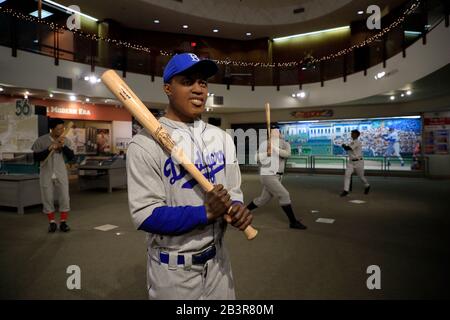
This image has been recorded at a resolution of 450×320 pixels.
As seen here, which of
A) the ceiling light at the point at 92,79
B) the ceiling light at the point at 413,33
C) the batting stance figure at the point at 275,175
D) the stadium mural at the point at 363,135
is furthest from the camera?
the stadium mural at the point at 363,135

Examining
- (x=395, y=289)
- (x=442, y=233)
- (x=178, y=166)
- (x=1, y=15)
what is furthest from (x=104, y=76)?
(x=1, y=15)

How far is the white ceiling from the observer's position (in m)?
13.1

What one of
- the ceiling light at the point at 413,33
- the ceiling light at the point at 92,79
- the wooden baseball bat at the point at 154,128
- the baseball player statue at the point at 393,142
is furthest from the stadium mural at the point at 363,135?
the wooden baseball bat at the point at 154,128

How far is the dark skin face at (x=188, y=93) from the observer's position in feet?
4.54

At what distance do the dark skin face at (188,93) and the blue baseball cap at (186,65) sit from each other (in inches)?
1.1

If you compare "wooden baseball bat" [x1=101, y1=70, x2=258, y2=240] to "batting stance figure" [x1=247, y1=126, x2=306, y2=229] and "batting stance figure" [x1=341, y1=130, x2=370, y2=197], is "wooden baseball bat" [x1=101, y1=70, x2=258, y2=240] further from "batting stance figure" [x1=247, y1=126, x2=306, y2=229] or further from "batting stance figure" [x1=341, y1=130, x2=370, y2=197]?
"batting stance figure" [x1=341, y1=130, x2=370, y2=197]

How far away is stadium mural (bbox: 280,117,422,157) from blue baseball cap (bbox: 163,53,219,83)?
50.5 feet

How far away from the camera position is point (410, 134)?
13977 mm

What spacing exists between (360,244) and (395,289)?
146 cm

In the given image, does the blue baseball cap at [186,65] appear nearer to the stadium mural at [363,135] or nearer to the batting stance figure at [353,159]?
the batting stance figure at [353,159]

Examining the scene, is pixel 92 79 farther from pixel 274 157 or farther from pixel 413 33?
pixel 413 33

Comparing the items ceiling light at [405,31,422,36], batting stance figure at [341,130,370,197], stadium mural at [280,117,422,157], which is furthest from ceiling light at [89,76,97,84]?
ceiling light at [405,31,422,36]

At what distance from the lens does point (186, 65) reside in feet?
4.28

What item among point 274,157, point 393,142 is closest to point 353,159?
point 274,157
